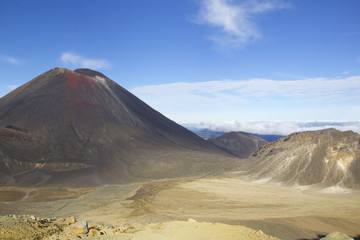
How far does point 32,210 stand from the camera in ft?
93.6

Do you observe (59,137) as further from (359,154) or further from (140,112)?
(359,154)

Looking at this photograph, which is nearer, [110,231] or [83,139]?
[110,231]

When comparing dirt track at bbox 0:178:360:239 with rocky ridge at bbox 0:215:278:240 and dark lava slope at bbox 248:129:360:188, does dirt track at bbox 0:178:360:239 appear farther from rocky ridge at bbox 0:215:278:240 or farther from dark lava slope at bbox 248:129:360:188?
rocky ridge at bbox 0:215:278:240

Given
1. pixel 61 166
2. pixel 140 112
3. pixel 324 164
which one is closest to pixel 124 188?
pixel 61 166

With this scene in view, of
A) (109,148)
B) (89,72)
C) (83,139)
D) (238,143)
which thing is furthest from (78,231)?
(238,143)

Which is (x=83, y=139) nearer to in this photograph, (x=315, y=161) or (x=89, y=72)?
(x=89, y=72)

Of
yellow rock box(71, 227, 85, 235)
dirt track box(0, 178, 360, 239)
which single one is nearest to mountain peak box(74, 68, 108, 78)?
dirt track box(0, 178, 360, 239)

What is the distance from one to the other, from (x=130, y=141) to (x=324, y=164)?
4099 cm

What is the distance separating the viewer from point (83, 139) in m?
62.5

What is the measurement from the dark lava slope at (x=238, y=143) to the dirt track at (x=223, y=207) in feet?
260

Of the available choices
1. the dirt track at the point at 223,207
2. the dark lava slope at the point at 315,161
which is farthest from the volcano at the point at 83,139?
the dark lava slope at the point at 315,161

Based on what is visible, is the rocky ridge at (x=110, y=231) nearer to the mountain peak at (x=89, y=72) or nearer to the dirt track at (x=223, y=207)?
the dirt track at (x=223, y=207)

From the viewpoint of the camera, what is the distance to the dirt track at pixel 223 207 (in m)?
20.7

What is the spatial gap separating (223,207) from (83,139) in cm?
4266
